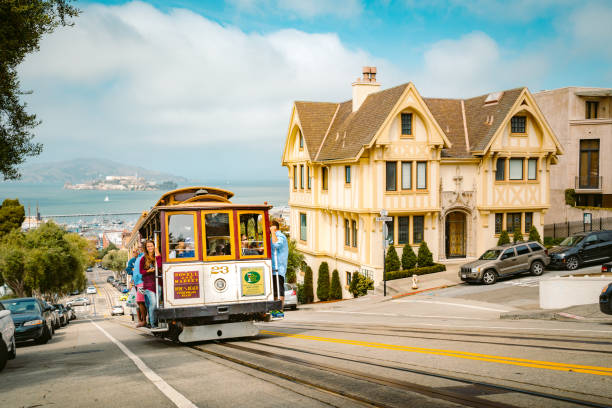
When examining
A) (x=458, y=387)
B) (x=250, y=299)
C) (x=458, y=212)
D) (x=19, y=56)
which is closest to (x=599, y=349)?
(x=458, y=387)

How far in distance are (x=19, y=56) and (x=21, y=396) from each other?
26.8 ft

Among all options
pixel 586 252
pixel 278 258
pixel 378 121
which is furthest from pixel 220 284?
pixel 586 252

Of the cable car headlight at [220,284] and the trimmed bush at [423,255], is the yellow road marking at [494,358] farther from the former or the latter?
the trimmed bush at [423,255]

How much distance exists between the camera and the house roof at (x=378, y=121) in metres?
31.4

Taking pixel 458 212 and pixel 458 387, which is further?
pixel 458 212

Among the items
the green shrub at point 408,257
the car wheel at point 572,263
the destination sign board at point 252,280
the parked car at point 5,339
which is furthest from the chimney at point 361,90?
the parked car at point 5,339

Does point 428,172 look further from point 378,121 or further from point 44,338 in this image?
point 44,338

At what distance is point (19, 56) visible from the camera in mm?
12445

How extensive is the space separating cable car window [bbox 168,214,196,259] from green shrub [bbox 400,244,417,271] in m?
20.4

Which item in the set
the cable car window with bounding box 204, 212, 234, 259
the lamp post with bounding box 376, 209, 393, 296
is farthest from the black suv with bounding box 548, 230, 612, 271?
the cable car window with bounding box 204, 212, 234, 259

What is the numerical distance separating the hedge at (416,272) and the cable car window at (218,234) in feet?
62.4

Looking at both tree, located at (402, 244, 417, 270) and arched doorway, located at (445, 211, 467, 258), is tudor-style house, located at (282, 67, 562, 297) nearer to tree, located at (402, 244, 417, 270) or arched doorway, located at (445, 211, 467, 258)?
arched doorway, located at (445, 211, 467, 258)

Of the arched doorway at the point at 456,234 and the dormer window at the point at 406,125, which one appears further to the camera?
the arched doorway at the point at 456,234

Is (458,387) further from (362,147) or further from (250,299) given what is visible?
(362,147)
